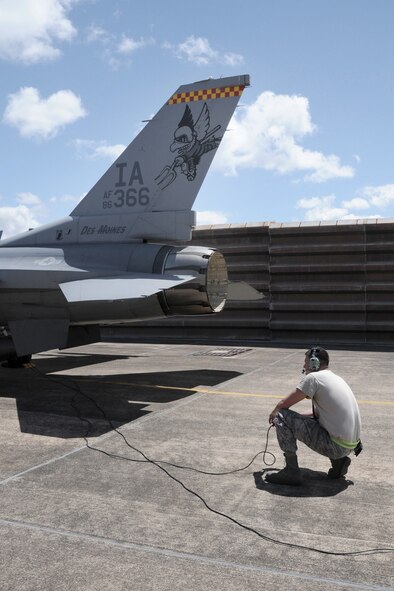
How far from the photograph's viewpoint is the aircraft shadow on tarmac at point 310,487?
5.07m

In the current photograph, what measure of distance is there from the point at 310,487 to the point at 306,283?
1427cm

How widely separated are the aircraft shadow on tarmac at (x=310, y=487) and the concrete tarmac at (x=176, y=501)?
0.02 metres

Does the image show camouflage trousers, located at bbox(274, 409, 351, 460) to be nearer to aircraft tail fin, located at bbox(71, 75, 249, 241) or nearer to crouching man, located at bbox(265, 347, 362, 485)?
crouching man, located at bbox(265, 347, 362, 485)

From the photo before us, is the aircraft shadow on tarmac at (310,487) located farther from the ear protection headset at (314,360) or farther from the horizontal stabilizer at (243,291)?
the horizontal stabilizer at (243,291)

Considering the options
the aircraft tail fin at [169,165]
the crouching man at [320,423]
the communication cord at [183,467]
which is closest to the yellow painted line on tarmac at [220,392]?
the communication cord at [183,467]

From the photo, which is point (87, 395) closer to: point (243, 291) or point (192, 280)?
point (192, 280)

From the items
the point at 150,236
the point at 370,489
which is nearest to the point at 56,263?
the point at 150,236

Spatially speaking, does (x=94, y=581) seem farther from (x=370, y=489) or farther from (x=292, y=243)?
(x=292, y=243)

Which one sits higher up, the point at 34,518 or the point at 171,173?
the point at 171,173

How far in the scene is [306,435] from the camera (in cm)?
521

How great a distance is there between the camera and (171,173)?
1021 cm

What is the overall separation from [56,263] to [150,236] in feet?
6.23

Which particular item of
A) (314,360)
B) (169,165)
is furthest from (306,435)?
(169,165)

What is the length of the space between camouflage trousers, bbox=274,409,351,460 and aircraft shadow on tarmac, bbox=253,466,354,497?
27 centimetres
